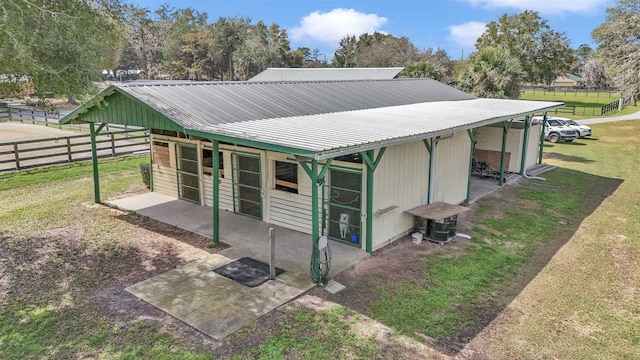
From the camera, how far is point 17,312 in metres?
6.41

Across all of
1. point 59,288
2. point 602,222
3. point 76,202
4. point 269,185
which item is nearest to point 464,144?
point 602,222

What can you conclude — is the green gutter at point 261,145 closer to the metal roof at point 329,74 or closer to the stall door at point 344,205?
the stall door at point 344,205

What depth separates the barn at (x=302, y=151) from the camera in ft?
26.7

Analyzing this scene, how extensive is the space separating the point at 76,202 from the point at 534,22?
2170 inches

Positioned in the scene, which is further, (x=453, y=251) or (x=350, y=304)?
(x=453, y=251)

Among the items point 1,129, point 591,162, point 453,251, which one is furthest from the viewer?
point 1,129

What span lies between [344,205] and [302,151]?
2542 millimetres

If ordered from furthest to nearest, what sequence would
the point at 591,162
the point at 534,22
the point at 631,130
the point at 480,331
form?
1. the point at 534,22
2. the point at 631,130
3. the point at 591,162
4. the point at 480,331

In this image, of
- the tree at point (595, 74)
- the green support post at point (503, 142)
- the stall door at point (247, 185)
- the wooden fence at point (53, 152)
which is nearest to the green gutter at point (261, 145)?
the stall door at point (247, 185)

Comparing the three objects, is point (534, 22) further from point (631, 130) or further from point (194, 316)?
point (194, 316)

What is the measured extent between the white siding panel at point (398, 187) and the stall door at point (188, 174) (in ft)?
17.4

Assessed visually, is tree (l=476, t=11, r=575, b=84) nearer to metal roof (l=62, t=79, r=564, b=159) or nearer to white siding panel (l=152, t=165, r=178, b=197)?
metal roof (l=62, t=79, r=564, b=159)

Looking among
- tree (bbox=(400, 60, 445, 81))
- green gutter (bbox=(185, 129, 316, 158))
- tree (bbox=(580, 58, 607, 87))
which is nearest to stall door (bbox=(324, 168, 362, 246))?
green gutter (bbox=(185, 129, 316, 158))

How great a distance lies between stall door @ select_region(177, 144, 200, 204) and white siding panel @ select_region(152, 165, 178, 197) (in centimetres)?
25
